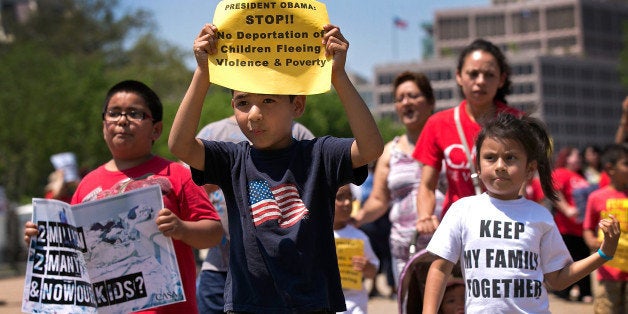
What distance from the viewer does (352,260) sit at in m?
7.75

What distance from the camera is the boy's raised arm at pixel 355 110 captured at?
463 centimetres

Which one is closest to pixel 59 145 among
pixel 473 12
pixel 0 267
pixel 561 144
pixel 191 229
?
pixel 0 267

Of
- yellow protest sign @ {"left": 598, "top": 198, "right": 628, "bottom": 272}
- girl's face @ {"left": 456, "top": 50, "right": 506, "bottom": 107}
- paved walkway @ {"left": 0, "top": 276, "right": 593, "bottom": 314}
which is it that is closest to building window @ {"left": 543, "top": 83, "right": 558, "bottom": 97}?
paved walkway @ {"left": 0, "top": 276, "right": 593, "bottom": 314}

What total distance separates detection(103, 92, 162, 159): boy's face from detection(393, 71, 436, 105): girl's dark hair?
9.91 ft

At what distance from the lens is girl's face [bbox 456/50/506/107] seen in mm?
6859

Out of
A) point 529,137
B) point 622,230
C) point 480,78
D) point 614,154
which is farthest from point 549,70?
point 529,137

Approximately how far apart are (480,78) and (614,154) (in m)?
3.40

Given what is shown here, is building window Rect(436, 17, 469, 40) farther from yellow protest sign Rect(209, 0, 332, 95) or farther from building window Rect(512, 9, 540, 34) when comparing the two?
yellow protest sign Rect(209, 0, 332, 95)

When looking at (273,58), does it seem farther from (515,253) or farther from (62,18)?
(62,18)

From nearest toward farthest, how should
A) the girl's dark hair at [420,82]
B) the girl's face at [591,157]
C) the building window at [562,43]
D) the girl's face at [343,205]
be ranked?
the girl's face at [343,205], the girl's dark hair at [420,82], the girl's face at [591,157], the building window at [562,43]

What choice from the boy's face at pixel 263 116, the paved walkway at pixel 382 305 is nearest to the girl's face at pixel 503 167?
the boy's face at pixel 263 116

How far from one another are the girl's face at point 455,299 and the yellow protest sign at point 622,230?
338 centimetres

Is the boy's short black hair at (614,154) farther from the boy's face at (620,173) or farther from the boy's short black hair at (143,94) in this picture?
the boy's short black hair at (143,94)

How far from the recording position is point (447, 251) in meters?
5.25
